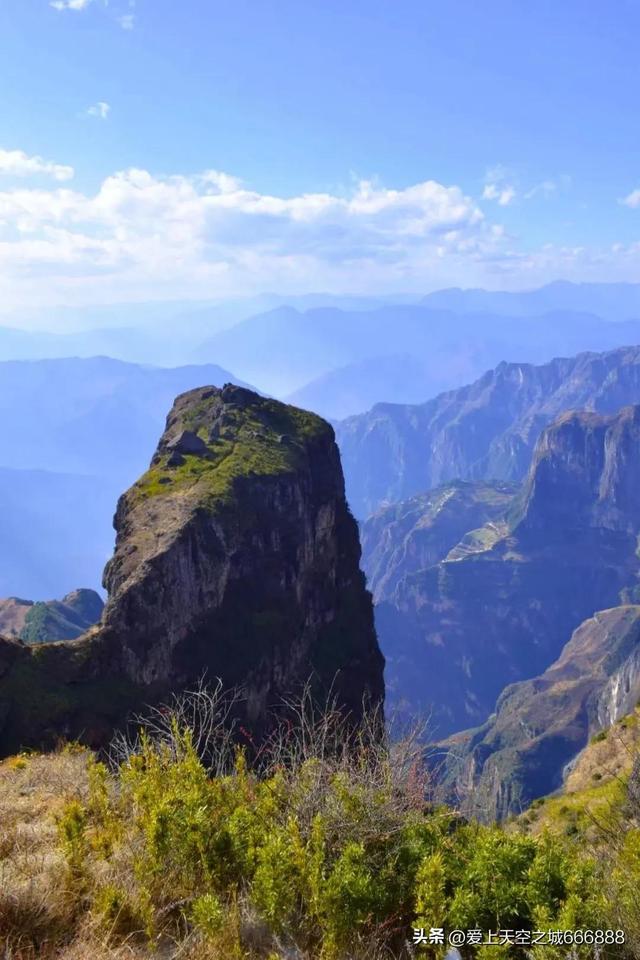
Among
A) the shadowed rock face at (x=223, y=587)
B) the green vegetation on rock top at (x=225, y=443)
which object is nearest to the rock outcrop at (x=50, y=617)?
the green vegetation on rock top at (x=225, y=443)

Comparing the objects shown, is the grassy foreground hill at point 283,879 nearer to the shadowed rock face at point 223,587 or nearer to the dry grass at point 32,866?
the dry grass at point 32,866

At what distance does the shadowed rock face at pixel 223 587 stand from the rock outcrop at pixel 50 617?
1888 inches

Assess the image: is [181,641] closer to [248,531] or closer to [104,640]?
[104,640]

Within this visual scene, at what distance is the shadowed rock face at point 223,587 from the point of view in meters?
43.3

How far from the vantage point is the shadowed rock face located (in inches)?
1705

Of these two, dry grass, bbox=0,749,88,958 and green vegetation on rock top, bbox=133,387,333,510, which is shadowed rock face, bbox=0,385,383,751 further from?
dry grass, bbox=0,749,88,958

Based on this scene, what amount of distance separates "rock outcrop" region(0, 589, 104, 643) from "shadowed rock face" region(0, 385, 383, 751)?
47.9 m

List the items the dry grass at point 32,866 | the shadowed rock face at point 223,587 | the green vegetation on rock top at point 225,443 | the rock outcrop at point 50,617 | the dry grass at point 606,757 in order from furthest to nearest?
the rock outcrop at point 50,617 → the green vegetation on rock top at point 225,443 → the shadowed rock face at point 223,587 → the dry grass at point 606,757 → the dry grass at point 32,866

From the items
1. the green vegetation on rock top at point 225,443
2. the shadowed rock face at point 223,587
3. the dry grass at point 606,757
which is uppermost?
the green vegetation on rock top at point 225,443

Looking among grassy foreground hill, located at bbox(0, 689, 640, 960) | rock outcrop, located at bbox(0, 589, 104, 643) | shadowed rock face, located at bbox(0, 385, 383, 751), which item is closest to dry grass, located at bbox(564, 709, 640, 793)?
shadowed rock face, located at bbox(0, 385, 383, 751)

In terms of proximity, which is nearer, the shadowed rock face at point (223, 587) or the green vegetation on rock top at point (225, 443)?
the shadowed rock face at point (223, 587)

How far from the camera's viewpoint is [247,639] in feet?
186

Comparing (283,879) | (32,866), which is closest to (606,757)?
(283,879)

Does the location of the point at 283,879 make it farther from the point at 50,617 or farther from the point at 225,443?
the point at 50,617
